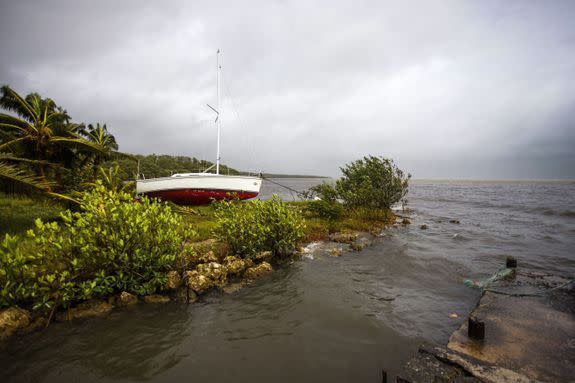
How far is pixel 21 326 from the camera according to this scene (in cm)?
498

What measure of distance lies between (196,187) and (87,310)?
14045 millimetres

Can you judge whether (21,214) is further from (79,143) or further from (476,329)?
(476,329)

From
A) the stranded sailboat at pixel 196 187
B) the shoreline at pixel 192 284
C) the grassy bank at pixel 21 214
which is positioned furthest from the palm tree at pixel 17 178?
the stranded sailboat at pixel 196 187

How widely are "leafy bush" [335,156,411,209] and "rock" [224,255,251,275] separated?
11237mm

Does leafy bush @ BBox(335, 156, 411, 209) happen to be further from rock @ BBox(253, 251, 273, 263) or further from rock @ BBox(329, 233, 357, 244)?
rock @ BBox(253, 251, 273, 263)

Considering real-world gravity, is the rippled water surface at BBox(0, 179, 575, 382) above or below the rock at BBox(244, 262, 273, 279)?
below

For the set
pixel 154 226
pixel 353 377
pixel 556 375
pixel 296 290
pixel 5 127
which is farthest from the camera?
pixel 5 127

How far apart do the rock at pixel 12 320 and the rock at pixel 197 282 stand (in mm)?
3104

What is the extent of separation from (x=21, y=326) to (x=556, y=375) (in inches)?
373

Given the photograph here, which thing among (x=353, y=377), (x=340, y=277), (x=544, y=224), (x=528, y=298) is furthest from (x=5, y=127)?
(x=544, y=224)

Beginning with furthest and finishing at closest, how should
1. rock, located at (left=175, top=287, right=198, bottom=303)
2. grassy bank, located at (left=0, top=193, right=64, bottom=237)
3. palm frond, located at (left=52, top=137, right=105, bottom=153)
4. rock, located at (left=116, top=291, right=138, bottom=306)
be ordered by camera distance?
palm frond, located at (left=52, top=137, right=105, bottom=153) < grassy bank, located at (left=0, top=193, right=64, bottom=237) < rock, located at (left=175, top=287, right=198, bottom=303) < rock, located at (left=116, top=291, right=138, bottom=306)

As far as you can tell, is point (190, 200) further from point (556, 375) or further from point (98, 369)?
point (556, 375)

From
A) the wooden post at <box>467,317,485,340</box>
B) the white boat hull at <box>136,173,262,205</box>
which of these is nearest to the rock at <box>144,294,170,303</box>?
the wooden post at <box>467,317,485,340</box>

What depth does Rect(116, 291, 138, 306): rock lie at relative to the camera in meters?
6.04
